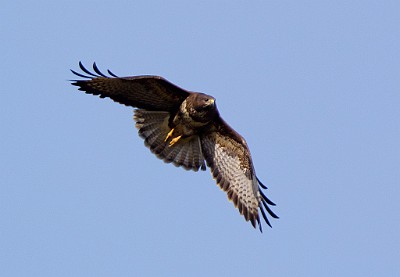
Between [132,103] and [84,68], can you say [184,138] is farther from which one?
[84,68]

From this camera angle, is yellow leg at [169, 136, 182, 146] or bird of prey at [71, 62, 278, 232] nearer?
bird of prey at [71, 62, 278, 232]

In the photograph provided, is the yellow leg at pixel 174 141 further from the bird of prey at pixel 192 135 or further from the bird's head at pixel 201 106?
the bird's head at pixel 201 106

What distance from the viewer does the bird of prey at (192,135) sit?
18609 millimetres

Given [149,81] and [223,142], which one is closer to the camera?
[149,81]

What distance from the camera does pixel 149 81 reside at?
18359mm

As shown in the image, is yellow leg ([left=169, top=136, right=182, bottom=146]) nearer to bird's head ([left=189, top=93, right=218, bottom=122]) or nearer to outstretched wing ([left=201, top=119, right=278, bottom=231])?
outstretched wing ([left=201, top=119, right=278, bottom=231])

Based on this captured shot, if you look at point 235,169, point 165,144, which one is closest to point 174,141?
point 165,144

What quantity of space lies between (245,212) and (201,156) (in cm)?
132

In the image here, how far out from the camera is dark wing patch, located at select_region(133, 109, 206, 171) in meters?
19.4

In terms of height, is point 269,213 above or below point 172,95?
below

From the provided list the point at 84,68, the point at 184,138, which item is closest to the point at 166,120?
the point at 184,138

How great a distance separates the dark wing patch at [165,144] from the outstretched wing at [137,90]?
1.02 ft

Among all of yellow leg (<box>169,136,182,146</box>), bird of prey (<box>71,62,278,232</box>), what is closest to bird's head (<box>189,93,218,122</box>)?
bird of prey (<box>71,62,278,232</box>)

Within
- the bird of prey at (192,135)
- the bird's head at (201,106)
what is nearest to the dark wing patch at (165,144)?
the bird of prey at (192,135)
